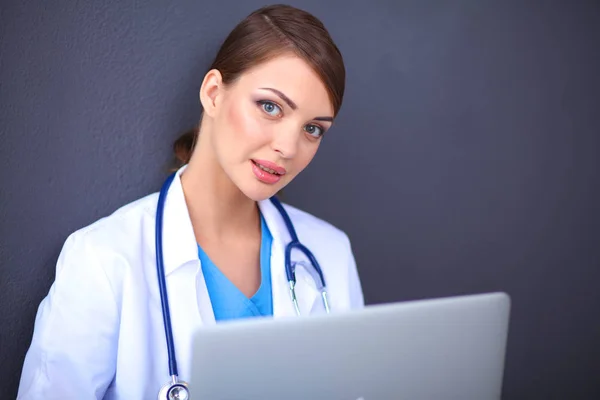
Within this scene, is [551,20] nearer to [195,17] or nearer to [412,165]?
[412,165]

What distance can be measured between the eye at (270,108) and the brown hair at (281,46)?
83 mm

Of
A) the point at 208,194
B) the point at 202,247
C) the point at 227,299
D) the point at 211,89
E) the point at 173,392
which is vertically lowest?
the point at 173,392

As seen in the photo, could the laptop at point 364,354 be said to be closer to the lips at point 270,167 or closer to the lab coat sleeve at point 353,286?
the lips at point 270,167

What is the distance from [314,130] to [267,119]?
5.3 inches

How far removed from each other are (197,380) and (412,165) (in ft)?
3.86

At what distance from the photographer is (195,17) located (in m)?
1.46

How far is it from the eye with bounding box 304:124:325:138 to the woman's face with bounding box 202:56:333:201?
3 centimetres

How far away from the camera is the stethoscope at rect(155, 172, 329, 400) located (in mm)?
1055

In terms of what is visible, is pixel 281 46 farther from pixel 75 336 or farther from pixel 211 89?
pixel 75 336

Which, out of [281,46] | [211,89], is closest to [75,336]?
[211,89]

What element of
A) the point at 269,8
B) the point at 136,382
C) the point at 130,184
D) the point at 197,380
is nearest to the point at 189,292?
the point at 136,382

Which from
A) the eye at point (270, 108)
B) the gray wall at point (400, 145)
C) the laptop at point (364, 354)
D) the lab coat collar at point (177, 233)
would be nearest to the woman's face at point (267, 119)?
the eye at point (270, 108)

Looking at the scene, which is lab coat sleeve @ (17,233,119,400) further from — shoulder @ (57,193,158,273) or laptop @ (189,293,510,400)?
laptop @ (189,293,510,400)

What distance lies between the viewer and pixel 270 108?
126cm
